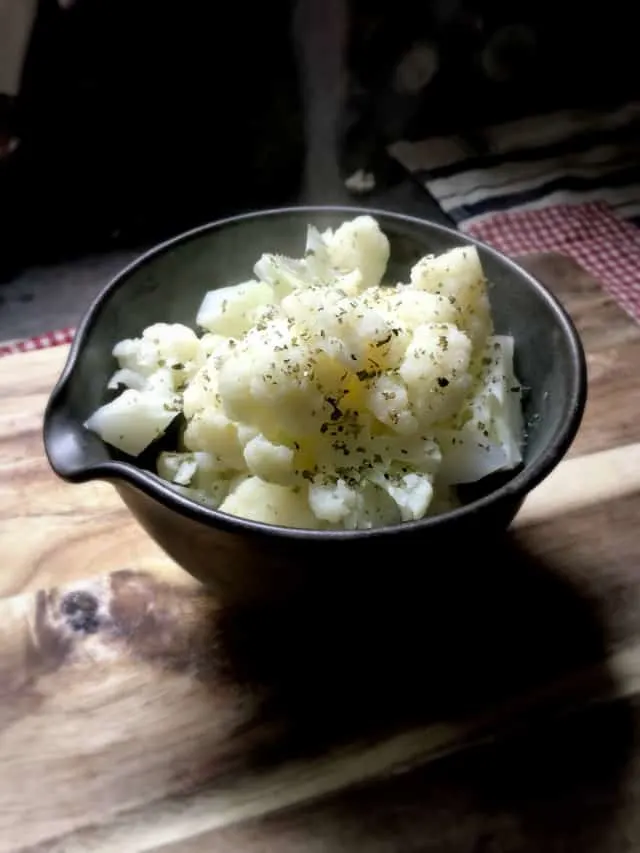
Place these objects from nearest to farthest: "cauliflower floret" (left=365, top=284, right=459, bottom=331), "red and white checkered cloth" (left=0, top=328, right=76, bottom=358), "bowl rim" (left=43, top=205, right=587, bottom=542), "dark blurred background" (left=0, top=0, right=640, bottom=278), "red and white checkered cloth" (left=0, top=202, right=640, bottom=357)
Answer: "bowl rim" (left=43, top=205, right=587, bottom=542)
"cauliflower floret" (left=365, top=284, right=459, bottom=331)
"red and white checkered cloth" (left=0, top=328, right=76, bottom=358)
"red and white checkered cloth" (left=0, top=202, right=640, bottom=357)
"dark blurred background" (left=0, top=0, right=640, bottom=278)

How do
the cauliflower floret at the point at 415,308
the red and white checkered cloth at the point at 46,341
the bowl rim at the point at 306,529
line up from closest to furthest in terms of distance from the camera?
the bowl rim at the point at 306,529
the cauliflower floret at the point at 415,308
the red and white checkered cloth at the point at 46,341

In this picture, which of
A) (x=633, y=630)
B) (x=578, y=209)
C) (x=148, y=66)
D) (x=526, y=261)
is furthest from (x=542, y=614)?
(x=148, y=66)

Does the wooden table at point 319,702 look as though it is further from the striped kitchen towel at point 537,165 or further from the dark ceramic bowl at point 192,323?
the striped kitchen towel at point 537,165

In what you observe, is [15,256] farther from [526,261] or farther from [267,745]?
[267,745]

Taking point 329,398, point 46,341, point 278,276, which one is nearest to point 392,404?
point 329,398

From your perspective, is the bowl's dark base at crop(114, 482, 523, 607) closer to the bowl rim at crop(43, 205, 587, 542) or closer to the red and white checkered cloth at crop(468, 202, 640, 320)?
the bowl rim at crop(43, 205, 587, 542)

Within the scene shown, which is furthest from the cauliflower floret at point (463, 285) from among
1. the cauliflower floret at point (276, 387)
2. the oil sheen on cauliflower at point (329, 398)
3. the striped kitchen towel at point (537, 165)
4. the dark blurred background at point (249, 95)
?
the dark blurred background at point (249, 95)

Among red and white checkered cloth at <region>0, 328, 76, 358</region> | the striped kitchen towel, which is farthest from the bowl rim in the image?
the striped kitchen towel

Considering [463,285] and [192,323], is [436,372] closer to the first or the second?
[463,285]
